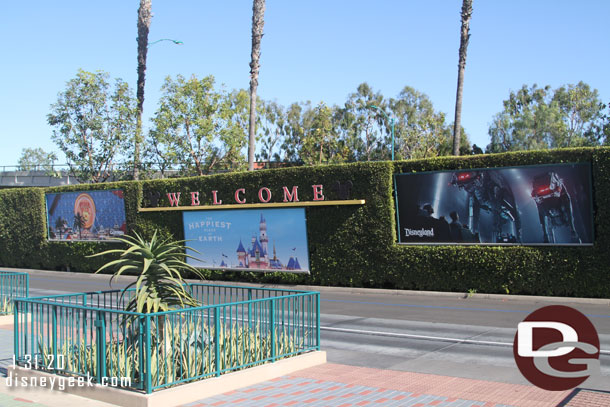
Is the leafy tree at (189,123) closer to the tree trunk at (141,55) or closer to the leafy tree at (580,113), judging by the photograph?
the tree trunk at (141,55)

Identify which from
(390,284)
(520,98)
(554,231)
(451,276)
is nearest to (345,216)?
(390,284)

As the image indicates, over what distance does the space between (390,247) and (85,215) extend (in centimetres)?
2018

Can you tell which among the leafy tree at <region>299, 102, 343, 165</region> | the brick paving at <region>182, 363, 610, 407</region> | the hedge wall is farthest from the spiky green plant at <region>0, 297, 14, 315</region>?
the leafy tree at <region>299, 102, 343, 165</region>

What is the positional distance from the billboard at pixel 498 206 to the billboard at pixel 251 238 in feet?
15.7

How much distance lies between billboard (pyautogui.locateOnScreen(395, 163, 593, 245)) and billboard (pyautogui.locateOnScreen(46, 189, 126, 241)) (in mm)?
17344

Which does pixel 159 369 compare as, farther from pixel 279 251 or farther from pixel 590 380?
pixel 279 251

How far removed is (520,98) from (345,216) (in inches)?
3590

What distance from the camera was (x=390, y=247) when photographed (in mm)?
23375

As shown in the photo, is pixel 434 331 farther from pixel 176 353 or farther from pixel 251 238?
pixel 251 238

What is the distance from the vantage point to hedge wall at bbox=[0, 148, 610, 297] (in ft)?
64.4

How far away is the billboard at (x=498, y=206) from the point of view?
65.3 ft

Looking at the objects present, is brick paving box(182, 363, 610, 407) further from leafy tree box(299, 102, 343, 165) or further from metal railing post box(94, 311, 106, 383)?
leafy tree box(299, 102, 343, 165)

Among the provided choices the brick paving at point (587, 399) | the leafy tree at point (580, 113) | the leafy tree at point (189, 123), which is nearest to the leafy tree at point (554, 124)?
the leafy tree at point (580, 113)

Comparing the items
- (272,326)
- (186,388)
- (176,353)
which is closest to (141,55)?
(272,326)
